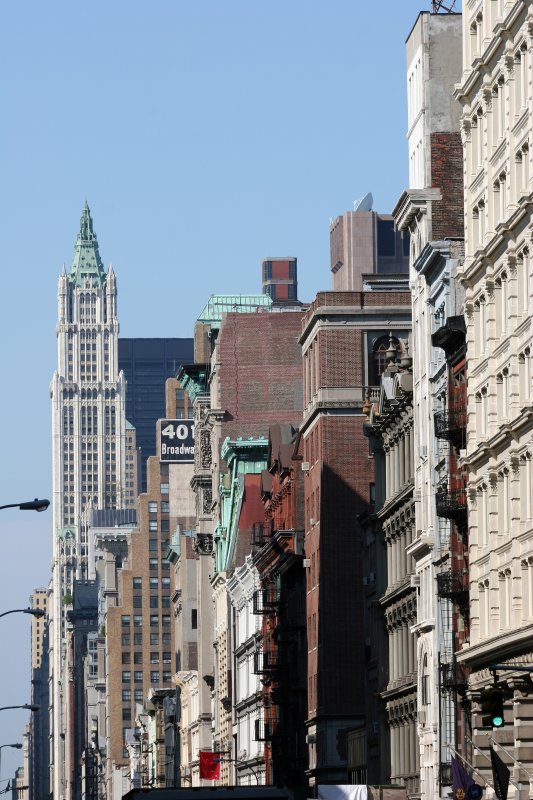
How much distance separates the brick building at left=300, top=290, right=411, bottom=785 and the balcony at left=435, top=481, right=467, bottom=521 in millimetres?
34776

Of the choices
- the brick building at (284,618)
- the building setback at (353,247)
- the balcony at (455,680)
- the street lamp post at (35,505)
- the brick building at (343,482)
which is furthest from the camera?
the building setback at (353,247)

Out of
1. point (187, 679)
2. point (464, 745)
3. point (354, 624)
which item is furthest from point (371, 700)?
point (187, 679)

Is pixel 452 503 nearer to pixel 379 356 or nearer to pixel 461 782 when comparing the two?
pixel 461 782

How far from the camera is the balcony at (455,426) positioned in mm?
72250

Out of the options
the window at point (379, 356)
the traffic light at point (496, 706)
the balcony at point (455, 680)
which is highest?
the window at point (379, 356)

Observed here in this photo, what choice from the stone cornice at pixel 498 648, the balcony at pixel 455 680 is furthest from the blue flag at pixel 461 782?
the balcony at pixel 455 680

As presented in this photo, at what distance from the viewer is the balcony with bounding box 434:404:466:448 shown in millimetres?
72250

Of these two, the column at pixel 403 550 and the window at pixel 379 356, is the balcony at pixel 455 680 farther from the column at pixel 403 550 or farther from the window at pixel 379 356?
the window at pixel 379 356

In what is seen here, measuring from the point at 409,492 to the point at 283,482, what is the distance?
138ft

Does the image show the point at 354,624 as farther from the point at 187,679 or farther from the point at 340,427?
the point at 187,679

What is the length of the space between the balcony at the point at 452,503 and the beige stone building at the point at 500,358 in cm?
724

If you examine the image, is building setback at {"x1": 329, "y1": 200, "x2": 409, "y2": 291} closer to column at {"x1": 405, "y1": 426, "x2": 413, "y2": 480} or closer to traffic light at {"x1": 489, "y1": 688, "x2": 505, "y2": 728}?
column at {"x1": 405, "y1": 426, "x2": 413, "y2": 480}

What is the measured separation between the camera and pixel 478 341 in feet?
209

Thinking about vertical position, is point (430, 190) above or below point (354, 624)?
above
